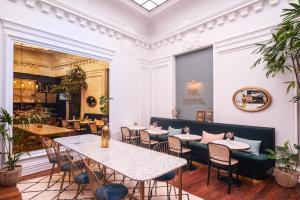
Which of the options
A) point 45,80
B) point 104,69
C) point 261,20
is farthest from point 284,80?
point 45,80

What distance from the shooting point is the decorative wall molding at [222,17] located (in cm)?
432

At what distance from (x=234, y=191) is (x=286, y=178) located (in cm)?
110

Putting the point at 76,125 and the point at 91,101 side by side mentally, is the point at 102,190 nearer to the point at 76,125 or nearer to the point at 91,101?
the point at 76,125

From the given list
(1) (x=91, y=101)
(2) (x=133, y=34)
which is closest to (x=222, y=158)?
(2) (x=133, y=34)

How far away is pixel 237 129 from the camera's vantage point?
14.6 feet

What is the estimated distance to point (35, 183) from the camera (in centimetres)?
363

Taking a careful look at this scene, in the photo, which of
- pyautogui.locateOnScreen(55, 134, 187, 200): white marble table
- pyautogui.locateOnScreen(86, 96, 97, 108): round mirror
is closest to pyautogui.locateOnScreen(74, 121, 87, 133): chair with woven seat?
pyautogui.locateOnScreen(86, 96, 97, 108): round mirror

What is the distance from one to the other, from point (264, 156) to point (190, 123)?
2214 mm

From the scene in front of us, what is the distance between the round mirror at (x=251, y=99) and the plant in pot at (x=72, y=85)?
265 inches

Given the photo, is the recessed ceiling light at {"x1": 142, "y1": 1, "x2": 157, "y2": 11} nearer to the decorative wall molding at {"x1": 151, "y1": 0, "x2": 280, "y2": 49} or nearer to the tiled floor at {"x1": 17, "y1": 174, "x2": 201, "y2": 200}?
the decorative wall molding at {"x1": 151, "y1": 0, "x2": 280, "y2": 49}

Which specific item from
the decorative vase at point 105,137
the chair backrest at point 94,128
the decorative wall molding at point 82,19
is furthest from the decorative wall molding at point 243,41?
A: the chair backrest at point 94,128

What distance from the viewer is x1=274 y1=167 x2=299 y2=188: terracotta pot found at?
3393mm

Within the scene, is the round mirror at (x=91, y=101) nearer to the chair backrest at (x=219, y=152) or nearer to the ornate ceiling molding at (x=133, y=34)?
the ornate ceiling molding at (x=133, y=34)

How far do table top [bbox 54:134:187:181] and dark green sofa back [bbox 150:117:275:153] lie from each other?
2657 mm
